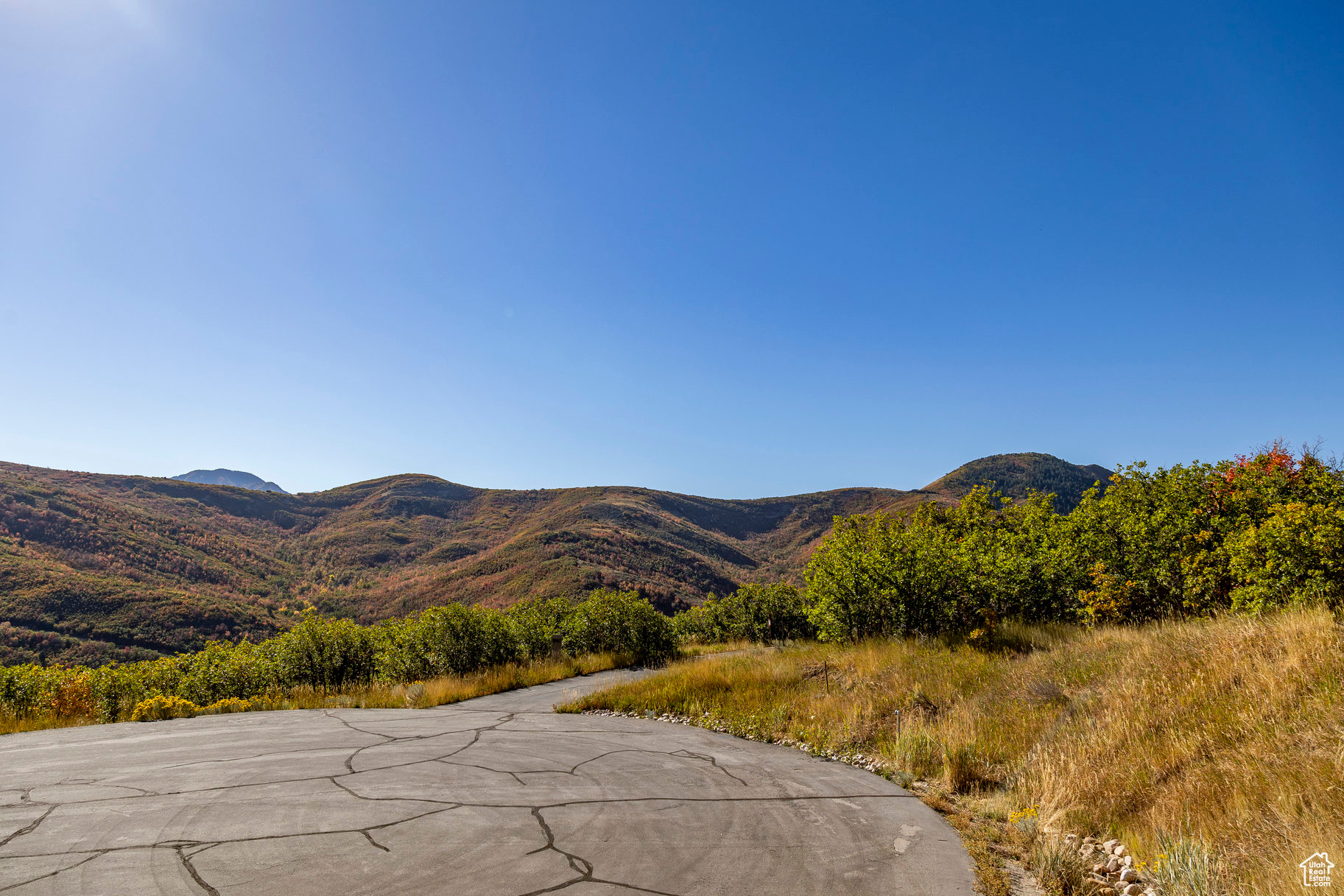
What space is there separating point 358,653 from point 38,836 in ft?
46.9

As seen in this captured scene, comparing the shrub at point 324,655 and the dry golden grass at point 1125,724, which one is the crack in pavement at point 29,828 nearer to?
the dry golden grass at point 1125,724

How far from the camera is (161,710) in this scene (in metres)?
10.7

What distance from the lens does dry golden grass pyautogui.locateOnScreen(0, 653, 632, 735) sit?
10.6 meters

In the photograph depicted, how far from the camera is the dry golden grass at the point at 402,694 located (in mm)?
10602

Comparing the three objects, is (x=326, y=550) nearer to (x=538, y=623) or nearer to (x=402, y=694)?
A: (x=538, y=623)

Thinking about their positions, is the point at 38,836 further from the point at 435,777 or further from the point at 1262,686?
the point at 1262,686

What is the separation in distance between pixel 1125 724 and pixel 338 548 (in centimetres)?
13516

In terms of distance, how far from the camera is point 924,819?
5.79 metres

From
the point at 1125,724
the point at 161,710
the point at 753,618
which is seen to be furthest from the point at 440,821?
the point at 753,618

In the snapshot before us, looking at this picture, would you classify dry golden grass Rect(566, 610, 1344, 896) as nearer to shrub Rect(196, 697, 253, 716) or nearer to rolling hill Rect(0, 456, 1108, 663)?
shrub Rect(196, 697, 253, 716)

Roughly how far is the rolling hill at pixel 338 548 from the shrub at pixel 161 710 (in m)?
52.8

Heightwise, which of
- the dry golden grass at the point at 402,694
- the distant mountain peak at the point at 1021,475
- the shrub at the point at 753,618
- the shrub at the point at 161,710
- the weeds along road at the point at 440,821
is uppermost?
the distant mountain peak at the point at 1021,475

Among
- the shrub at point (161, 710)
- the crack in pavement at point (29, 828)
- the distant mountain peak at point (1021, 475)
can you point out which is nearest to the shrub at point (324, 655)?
the shrub at point (161, 710)

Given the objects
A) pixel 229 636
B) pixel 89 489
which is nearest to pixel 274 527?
pixel 89 489
